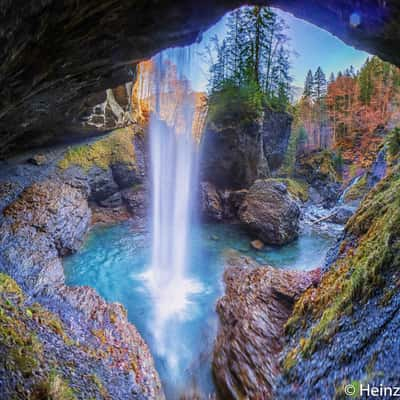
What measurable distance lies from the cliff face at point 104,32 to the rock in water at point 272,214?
654 cm

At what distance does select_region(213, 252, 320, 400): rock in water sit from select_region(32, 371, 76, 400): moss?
230 cm

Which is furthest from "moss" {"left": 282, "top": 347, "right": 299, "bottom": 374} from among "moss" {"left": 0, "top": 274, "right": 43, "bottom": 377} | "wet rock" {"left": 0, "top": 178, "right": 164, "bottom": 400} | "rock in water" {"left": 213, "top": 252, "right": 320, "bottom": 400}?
"moss" {"left": 0, "top": 274, "right": 43, "bottom": 377}

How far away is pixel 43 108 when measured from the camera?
6309 millimetres

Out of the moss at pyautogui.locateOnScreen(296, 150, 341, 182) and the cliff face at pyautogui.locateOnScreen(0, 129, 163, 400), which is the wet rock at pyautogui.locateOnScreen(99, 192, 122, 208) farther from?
A: the moss at pyautogui.locateOnScreen(296, 150, 341, 182)

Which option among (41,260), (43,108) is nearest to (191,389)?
(41,260)

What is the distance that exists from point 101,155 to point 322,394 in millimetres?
11956

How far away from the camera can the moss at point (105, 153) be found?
35.4 ft

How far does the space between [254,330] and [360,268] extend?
2.10m

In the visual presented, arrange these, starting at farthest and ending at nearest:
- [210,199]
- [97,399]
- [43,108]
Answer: [210,199]
[43,108]
[97,399]

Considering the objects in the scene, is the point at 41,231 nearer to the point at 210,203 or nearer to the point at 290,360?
the point at 290,360

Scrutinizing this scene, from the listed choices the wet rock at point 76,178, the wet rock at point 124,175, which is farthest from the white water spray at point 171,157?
the wet rock at point 76,178

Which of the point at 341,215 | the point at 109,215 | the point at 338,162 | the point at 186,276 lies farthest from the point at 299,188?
the point at 109,215

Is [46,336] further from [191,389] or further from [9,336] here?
[191,389]

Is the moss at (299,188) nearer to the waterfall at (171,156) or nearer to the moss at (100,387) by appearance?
the waterfall at (171,156)
